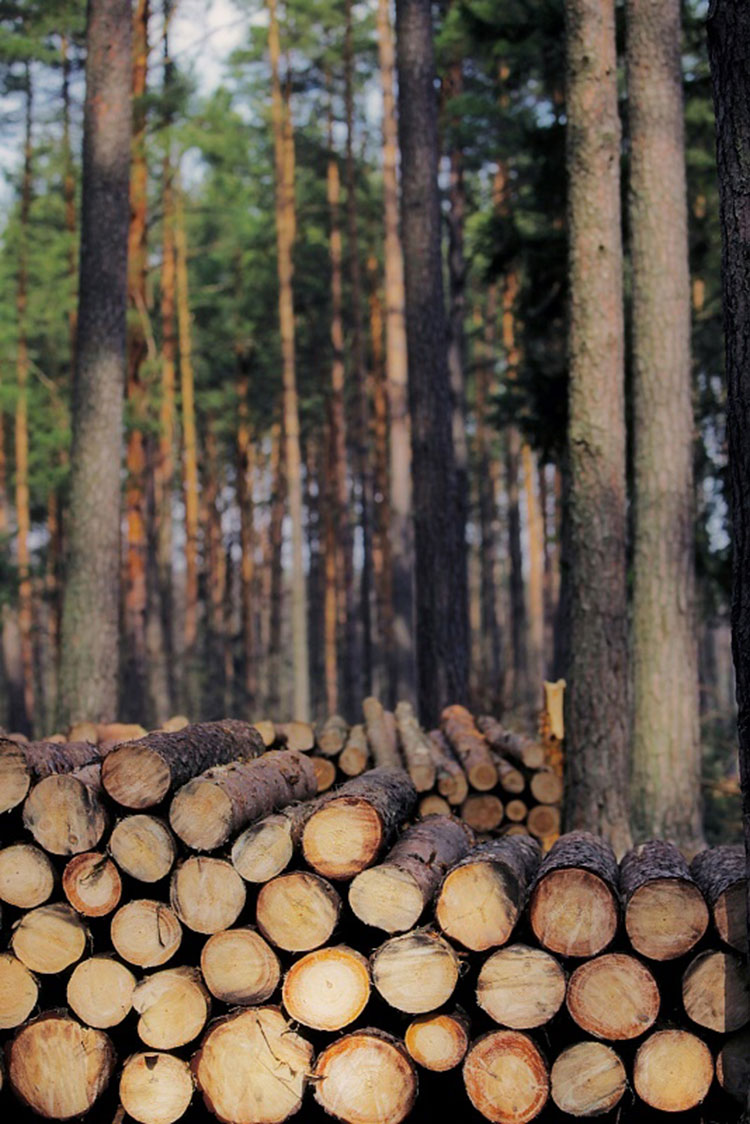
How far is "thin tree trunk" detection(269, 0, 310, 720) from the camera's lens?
18.8 m

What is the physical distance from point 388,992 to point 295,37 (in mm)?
22755

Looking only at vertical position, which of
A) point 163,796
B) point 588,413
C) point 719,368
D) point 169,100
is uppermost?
point 169,100

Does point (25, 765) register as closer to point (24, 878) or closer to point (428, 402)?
point (24, 878)

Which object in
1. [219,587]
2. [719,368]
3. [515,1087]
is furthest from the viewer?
[219,587]

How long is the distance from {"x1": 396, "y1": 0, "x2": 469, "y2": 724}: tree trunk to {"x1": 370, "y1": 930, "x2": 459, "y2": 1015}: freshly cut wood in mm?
7409

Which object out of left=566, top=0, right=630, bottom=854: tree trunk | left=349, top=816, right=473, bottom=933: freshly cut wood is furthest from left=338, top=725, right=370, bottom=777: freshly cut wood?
left=349, top=816, right=473, bottom=933: freshly cut wood

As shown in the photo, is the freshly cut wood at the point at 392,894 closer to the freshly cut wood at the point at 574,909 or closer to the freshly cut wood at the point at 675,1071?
the freshly cut wood at the point at 574,909

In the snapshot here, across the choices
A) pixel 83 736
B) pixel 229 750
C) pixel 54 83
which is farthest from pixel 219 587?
pixel 229 750

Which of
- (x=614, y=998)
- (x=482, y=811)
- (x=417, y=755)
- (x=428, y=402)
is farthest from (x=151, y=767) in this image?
(x=428, y=402)

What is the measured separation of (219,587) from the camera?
34188 mm

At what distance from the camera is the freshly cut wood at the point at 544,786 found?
332 inches

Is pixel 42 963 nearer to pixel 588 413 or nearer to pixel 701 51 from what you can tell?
pixel 588 413

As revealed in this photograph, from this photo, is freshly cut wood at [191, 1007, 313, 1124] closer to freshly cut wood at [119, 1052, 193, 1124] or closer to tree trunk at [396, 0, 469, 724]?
freshly cut wood at [119, 1052, 193, 1124]

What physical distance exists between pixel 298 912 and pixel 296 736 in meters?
4.05
